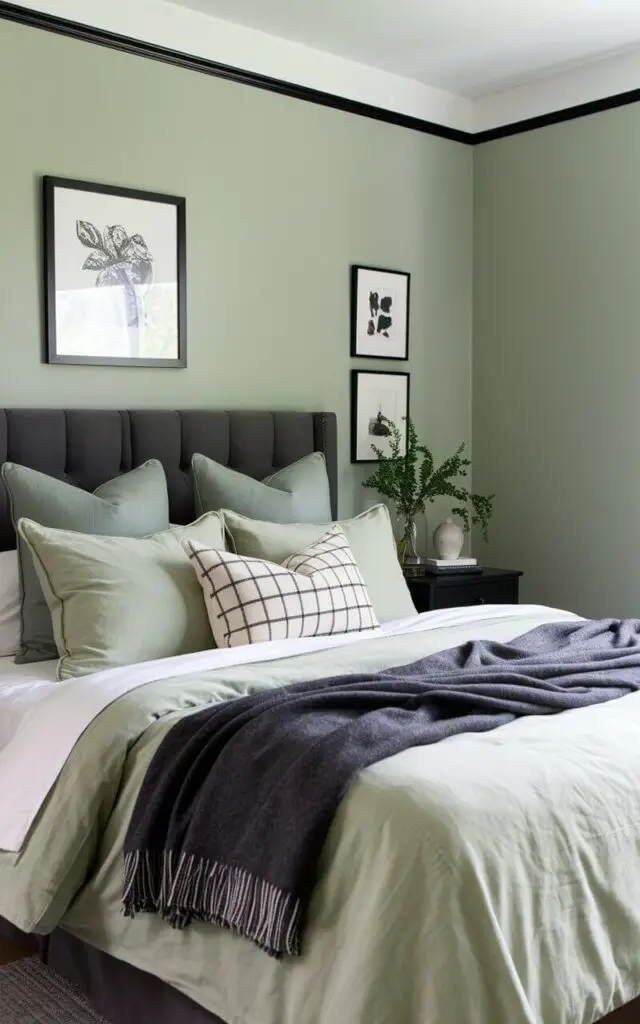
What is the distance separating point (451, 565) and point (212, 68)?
2.13 meters

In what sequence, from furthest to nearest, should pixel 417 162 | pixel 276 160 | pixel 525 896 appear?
pixel 417 162
pixel 276 160
pixel 525 896

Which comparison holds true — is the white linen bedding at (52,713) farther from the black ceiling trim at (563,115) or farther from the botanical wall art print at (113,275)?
the black ceiling trim at (563,115)

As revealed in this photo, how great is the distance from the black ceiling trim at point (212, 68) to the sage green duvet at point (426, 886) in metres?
2.43

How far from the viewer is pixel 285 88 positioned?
4.32 meters

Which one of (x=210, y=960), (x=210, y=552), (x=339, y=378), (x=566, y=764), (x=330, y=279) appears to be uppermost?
(x=330, y=279)

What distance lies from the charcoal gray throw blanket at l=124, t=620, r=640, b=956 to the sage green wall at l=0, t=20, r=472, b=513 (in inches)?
71.5

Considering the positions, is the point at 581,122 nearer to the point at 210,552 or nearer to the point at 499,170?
the point at 499,170

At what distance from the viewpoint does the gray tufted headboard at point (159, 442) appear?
11.6 ft

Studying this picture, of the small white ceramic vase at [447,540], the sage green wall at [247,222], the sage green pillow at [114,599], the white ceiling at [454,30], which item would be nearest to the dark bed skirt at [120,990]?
the sage green pillow at [114,599]

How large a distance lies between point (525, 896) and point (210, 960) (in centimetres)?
63

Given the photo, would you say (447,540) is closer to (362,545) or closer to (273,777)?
(362,545)

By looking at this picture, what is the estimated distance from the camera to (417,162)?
4848mm

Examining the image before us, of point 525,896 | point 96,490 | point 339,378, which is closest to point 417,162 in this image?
point 339,378

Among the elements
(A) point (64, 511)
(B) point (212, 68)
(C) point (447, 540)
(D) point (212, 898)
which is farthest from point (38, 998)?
(B) point (212, 68)
